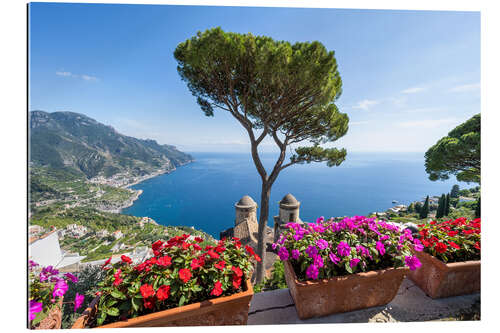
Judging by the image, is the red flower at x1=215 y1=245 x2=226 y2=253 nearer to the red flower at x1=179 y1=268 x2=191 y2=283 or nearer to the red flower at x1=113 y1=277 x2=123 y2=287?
the red flower at x1=179 y1=268 x2=191 y2=283

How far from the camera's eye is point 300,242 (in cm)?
178

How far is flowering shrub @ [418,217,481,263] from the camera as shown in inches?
74.9

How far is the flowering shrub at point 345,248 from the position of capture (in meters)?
1.62

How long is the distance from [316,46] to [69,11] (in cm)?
384

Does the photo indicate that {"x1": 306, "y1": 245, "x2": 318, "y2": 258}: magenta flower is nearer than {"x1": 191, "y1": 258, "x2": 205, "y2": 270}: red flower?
No

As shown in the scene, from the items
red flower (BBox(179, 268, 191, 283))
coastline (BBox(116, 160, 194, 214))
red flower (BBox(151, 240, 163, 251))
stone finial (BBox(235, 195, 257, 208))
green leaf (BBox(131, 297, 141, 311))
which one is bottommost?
coastline (BBox(116, 160, 194, 214))

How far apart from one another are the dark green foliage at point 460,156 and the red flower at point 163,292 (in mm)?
7907

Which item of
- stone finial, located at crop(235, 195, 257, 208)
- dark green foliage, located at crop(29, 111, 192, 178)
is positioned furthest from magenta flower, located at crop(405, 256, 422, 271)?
dark green foliage, located at crop(29, 111, 192, 178)

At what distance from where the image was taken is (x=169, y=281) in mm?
1380

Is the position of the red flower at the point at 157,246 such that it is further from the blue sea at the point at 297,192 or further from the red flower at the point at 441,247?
the blue sea at the point at 297,192

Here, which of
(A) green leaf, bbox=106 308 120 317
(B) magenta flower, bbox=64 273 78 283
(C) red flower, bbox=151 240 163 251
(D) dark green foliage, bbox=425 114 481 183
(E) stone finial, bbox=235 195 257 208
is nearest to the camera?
(A) green leaf, bbox=106 308 120 317

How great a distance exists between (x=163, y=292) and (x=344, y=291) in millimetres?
1606

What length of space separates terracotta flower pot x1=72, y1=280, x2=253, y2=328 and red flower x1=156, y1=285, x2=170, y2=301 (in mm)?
133
